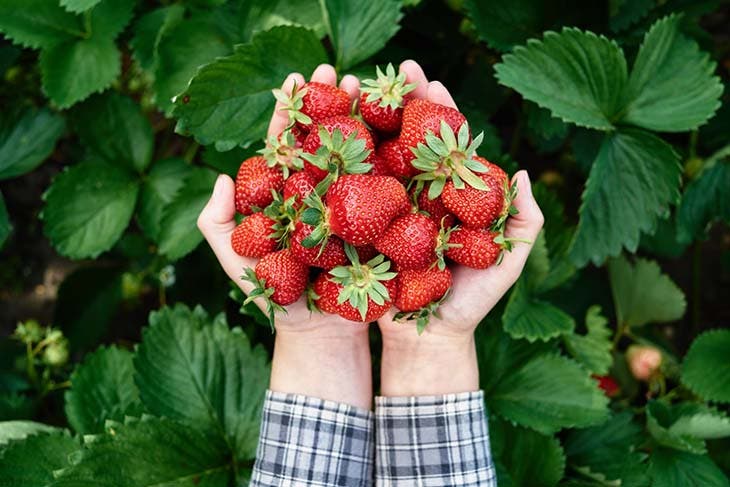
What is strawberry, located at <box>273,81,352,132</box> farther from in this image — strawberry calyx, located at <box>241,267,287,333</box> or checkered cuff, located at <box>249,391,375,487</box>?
checkered cuff, located at <box>249,391,375,487</box>

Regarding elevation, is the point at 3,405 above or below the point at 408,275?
below

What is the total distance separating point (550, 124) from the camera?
1285 mm

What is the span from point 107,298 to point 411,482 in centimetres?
95

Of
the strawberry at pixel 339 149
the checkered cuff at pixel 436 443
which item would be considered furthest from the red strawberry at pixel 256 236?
the checkered cuff at pixel 436 443

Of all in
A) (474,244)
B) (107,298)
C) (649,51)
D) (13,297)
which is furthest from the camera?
(13,297)

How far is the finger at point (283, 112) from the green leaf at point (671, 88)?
558mm

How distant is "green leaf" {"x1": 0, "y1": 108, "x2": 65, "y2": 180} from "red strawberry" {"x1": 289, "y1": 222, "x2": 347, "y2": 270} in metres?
0.74

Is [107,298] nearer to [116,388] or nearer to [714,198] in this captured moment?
[116,388]

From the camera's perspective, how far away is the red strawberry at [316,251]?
2.95 ft

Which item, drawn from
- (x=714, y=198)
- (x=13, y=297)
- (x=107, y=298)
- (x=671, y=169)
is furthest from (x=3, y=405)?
(x=714, y=198)

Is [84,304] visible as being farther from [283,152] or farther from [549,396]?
[549,396]

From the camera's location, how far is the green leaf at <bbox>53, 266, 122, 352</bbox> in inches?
63.2

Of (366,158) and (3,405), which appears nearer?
(366,158)

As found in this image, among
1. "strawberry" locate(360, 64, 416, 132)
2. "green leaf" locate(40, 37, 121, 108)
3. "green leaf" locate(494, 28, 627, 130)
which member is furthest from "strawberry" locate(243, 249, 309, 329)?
"green leaf" locate(40, 37, 121, 108)
